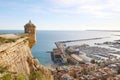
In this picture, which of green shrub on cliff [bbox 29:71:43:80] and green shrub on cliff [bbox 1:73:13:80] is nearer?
green shrub on cliff [bbox 1:73:13:80]

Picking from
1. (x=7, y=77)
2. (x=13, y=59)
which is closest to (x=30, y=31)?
(x=13, y=59)

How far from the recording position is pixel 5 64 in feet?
25.1

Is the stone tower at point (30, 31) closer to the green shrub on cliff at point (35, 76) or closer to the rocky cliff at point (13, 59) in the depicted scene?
the rocky cliff at point (13, 59)

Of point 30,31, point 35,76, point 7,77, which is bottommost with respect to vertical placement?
point 35,76

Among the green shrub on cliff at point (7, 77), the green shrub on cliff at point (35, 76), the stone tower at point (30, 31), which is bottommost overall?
the green shrub on cliff at point (35, 76)

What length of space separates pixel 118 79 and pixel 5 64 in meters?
27.8

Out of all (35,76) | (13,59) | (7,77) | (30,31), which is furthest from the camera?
(30,31)

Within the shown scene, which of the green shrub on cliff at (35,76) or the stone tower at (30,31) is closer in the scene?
the green shrub on cliff at (35,76)

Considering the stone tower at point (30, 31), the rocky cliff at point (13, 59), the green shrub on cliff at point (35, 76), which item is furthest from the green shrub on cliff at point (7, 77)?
the stone tower at point (30, 31)

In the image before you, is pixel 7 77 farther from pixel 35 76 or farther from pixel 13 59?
pixel 35 76

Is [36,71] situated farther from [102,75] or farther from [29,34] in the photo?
[102,75]

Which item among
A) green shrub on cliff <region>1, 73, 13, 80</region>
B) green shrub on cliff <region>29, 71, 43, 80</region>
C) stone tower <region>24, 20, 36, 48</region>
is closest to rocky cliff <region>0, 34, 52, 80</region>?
green shrub on cliff <region>29, 71, 43, 80</region>

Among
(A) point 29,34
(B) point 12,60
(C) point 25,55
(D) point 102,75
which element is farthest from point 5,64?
(D) point 102,75

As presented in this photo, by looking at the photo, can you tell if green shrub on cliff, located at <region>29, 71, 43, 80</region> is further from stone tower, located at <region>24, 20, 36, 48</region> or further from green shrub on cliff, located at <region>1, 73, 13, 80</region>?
green shrub on cliff, located at <region>1, 73, 13, 80</region>
